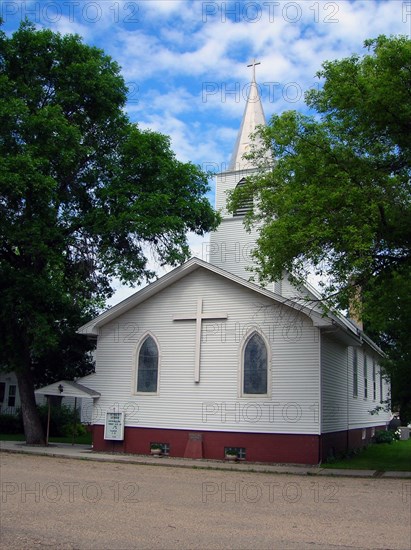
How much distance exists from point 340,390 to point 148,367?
732 cm

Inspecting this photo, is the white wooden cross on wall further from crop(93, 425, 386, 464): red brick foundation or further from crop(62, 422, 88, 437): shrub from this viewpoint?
crop(62, 422, 88, 437): shrub

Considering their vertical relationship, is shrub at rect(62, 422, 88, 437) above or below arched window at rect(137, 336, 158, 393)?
below

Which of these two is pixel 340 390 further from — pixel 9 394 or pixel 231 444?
pixel 9 394

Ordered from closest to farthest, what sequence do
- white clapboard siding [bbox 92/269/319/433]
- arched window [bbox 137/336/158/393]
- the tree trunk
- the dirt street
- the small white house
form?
the dirt street, white clapboard siding [bbox 92/269/319/433], arched window [bbox 137/336/158/393], the tree trunk, the small white house

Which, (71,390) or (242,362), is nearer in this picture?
(242,362)

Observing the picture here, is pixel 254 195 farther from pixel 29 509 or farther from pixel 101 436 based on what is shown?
pixel 29 509

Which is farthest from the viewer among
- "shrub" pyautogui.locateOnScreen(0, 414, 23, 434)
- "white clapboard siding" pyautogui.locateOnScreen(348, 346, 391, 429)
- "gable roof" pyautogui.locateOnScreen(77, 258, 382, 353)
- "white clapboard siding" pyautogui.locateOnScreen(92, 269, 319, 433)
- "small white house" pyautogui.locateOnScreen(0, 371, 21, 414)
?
"small white house" pyautogui.locateOnScreen(0, 371, 21, 414)

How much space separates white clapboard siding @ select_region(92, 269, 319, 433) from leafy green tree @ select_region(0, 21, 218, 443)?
7.14 feet

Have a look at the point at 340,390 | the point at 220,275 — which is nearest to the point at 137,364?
the point at 220,275

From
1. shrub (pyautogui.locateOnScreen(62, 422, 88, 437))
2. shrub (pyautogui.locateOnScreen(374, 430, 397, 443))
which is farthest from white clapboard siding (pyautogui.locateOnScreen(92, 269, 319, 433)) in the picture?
shrub (pyautogui.locateOnScreen(374, 430, 397, 443))

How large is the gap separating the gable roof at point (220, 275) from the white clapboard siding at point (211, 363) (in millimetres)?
255

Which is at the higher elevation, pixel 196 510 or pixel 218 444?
pixel 218 444

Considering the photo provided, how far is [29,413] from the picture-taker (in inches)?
949

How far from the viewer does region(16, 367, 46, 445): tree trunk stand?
78.7ft
